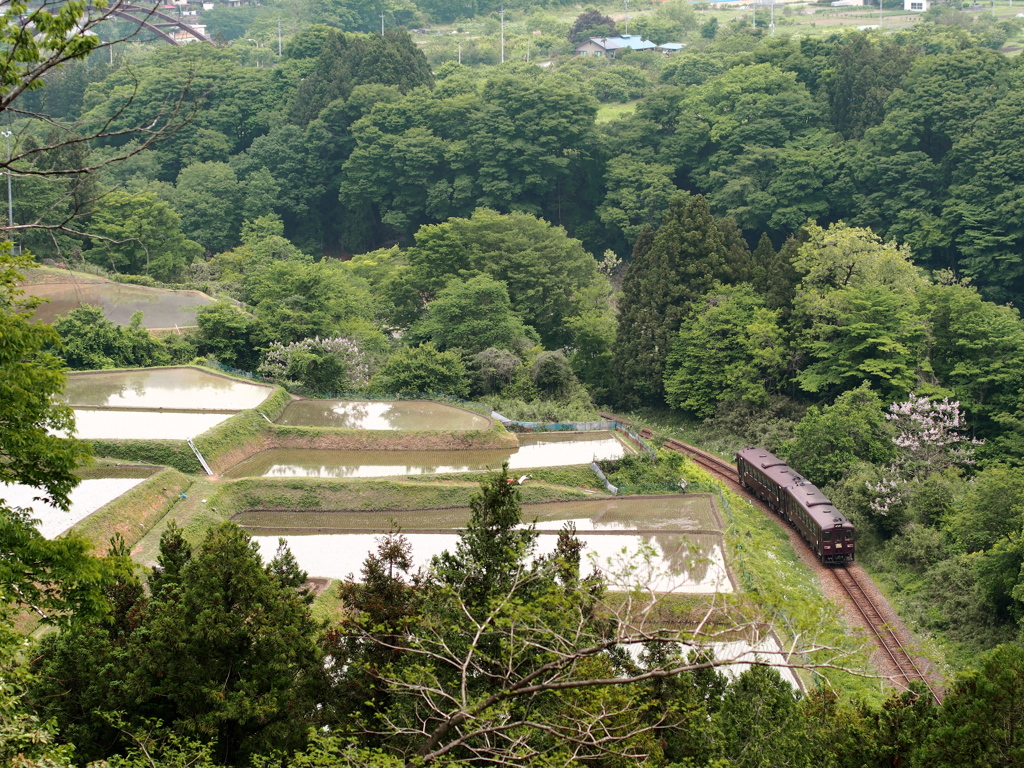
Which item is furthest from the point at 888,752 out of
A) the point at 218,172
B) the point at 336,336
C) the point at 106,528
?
the point at 218,172

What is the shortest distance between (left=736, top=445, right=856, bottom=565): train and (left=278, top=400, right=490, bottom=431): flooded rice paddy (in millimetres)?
8890

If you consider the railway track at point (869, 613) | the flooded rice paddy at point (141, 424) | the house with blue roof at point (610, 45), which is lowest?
the railway track at point (869, 613)

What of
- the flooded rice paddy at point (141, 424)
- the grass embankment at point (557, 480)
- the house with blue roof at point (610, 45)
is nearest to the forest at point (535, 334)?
the grass embankment at point (557, 480)

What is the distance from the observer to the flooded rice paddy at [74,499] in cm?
2644

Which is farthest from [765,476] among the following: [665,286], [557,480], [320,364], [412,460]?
[320,364]

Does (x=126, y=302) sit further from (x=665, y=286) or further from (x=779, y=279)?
(x=779, y=279)

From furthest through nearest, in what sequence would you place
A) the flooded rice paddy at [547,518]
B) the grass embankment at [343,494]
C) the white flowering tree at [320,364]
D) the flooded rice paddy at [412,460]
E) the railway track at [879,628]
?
the white flowering tree at [320,364] < the flooded rice paddy at [412,460] < the grass embankment at [343,494] < the flooded rice paddy at [547,518] < the railway track at [879,628]

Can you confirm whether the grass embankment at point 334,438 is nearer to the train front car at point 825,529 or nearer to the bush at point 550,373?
the bush at point 550,373

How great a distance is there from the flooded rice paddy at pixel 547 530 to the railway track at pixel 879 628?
11.9 ft

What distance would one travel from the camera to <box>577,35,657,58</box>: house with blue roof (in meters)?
91.4

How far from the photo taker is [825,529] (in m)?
29.3

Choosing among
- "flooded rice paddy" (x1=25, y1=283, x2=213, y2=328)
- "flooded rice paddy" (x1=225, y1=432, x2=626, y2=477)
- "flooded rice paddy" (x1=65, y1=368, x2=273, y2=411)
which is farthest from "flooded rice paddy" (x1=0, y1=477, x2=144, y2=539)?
"flooded rice paddy" (x1=25, y1=283, x2=213, y2=328)

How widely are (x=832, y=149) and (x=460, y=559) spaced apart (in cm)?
4772

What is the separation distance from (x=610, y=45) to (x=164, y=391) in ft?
212
